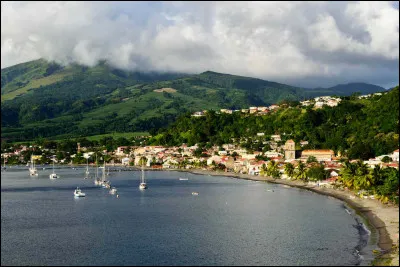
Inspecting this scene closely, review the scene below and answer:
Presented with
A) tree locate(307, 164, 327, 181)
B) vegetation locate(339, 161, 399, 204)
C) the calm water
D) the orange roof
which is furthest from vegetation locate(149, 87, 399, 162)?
the calm water

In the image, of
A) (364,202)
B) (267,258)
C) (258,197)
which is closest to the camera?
(267,258)

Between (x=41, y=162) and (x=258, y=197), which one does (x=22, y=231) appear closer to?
(x=258, y=197)

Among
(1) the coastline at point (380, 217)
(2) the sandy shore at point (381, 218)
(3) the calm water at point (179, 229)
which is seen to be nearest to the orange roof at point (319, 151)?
(1) the coastline at point (380, 217)

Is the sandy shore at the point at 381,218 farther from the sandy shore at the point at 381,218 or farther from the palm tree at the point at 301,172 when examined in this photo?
the palm tree at the point at 301,172

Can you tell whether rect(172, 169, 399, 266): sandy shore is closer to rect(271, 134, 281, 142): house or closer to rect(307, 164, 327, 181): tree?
rect(307, 164, 327, 181): tree

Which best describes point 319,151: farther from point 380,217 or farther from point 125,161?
point 380,217

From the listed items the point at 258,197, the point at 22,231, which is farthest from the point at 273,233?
the point at 258,197
